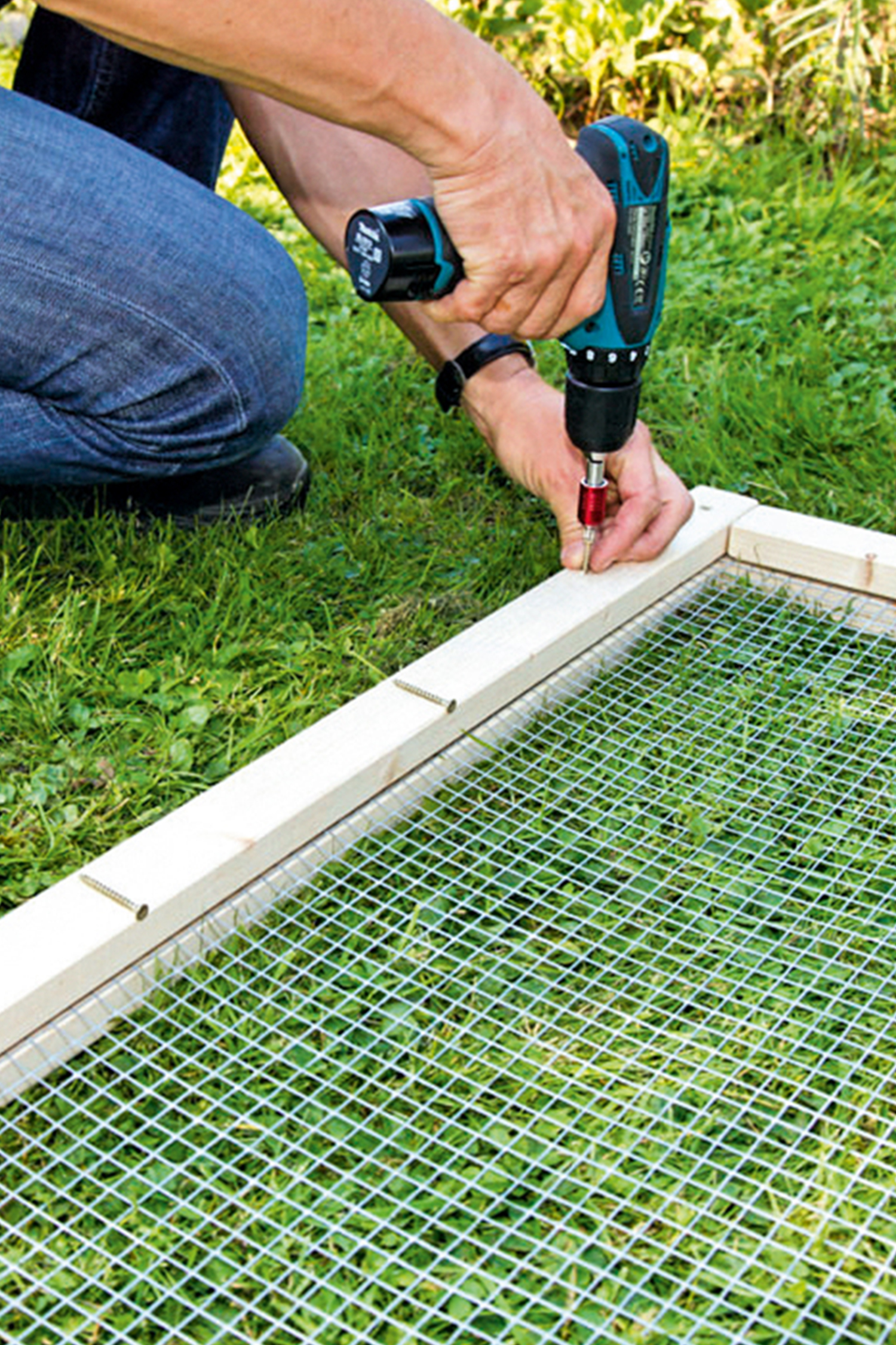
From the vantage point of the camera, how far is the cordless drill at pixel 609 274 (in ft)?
4.43

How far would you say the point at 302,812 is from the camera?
132 cm

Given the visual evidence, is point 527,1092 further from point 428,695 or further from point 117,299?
point 117,299

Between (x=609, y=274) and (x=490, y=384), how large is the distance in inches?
14.0

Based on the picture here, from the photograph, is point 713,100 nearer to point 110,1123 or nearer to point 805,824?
point 805,824

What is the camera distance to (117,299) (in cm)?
164

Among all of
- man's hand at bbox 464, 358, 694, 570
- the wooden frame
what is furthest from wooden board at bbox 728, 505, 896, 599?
man's hand at bbox 464, 358, 694, 570

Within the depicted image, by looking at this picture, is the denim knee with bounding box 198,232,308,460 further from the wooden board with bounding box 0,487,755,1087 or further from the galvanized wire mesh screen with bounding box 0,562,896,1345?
the galvanized wire mesh screen with bounding box 0,562,896,1345

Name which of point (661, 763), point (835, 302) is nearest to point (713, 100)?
point (835, 302)

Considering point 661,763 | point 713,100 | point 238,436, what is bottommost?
point 661,763

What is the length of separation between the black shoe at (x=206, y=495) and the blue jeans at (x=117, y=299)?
0.22 feet

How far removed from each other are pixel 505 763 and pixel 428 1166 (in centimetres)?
49

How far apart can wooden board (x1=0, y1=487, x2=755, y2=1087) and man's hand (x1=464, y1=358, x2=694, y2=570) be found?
0.03 metres

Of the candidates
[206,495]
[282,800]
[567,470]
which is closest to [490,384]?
[567,470]

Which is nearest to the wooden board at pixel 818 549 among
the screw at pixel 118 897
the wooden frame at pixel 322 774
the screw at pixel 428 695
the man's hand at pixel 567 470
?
the wooden frame at pixel 322 774
